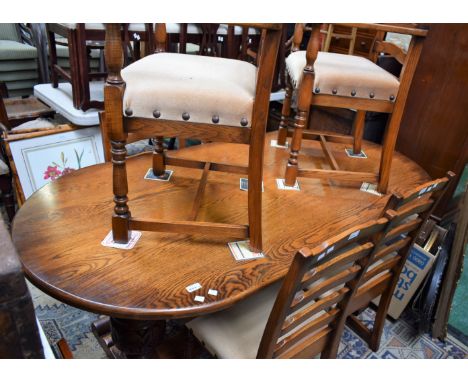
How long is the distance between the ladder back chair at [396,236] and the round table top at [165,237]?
183 mm

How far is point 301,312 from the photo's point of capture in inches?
37.2

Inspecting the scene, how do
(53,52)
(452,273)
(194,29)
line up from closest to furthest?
(452,273) → (53,52) → (194,29)

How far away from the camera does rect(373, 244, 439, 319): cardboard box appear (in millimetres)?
1691

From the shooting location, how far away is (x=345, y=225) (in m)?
1.32

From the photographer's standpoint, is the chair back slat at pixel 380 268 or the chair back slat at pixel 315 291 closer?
the chair back slat at pixel 315 291

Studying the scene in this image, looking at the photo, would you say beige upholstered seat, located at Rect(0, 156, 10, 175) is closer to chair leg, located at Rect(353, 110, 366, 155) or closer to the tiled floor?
the tiled floor

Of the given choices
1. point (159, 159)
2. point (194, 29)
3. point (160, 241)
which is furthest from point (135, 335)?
point (194, 29)

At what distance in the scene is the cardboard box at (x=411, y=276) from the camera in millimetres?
1691

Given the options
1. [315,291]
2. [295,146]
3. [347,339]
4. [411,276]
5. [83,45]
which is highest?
[83,45]

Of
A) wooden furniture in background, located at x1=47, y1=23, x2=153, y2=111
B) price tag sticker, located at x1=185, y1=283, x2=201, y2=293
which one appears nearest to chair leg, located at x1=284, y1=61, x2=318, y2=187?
price tag sticker, located at x1=185, y1=283, x2=201, y2=293

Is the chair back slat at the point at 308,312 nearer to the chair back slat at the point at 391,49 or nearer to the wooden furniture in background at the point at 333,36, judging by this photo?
the chair back slat at the point at 391,49

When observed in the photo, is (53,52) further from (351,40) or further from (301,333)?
(351,40)

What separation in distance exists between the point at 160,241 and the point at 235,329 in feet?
1.13

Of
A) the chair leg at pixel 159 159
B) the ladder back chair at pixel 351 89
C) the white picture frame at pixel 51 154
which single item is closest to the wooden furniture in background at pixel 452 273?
the ladder back chair at pixel 351 89
